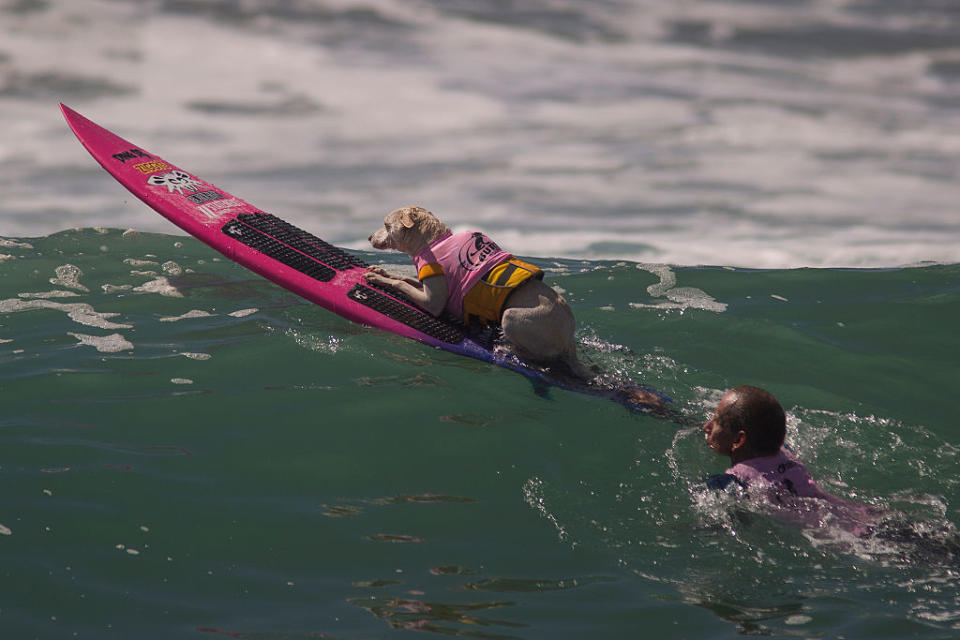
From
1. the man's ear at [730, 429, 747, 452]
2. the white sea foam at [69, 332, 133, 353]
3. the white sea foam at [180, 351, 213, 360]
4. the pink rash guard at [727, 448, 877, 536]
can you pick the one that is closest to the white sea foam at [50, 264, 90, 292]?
the white sea foam at [69, 332, 133, 353]

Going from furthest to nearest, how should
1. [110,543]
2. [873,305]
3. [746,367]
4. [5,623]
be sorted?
1. [873,305]
2. [746,367]
3. [110,543]
4. [5,623]

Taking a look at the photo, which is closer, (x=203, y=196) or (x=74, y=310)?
(x=74, y=310)

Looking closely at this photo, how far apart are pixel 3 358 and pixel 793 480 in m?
6.09

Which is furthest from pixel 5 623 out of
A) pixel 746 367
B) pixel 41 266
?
pixel 41 266

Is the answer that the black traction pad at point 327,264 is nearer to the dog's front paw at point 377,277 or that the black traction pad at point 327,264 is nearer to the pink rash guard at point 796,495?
the dog's front paw at point 377,277

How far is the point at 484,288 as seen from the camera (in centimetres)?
682

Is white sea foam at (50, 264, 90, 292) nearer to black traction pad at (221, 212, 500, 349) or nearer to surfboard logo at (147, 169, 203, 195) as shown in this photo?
surfboard logo at (147, 169, 203, 195)

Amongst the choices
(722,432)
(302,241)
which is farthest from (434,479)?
(302,241)

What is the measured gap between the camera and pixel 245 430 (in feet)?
18.2

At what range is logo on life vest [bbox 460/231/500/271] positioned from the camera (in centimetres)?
689

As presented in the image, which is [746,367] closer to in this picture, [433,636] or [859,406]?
[859,406]

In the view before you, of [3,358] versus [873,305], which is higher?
[873,305]

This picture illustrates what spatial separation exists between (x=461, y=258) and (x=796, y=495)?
128 inches

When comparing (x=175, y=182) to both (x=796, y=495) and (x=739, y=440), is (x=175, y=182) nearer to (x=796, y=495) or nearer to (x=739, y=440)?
(x=739, y=440)
